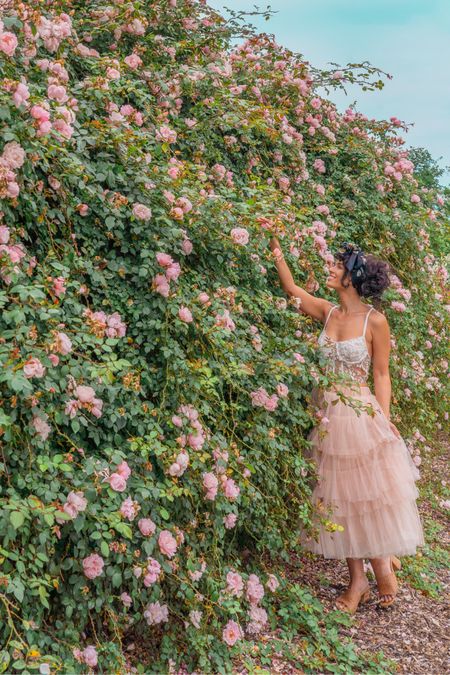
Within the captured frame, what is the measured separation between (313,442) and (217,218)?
3.94 feet

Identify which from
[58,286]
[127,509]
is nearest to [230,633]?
[127,509]

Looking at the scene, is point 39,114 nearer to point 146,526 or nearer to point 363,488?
point 146,526

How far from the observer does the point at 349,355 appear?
3539 millimetres

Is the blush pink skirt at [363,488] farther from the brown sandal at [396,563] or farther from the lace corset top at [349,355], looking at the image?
the brown sandal at [396,563]

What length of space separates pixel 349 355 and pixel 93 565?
1.69 m

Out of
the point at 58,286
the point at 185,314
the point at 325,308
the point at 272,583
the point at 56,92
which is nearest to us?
the point at 58,286

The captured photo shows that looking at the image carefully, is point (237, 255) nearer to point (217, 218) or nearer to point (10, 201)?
point (217, 218)

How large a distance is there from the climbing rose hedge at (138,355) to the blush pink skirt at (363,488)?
0.14 m

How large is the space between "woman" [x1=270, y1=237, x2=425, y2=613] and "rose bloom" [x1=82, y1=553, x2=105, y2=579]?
52.5 inches

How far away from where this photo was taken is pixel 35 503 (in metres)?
2.13

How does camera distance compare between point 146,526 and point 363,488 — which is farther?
point 363,488

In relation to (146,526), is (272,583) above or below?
below

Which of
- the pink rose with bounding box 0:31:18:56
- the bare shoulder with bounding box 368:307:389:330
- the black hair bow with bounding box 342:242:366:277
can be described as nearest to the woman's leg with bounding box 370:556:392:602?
the bare shoulder with bounding box 368:307:389:330

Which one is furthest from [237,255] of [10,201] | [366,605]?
[366,605]
